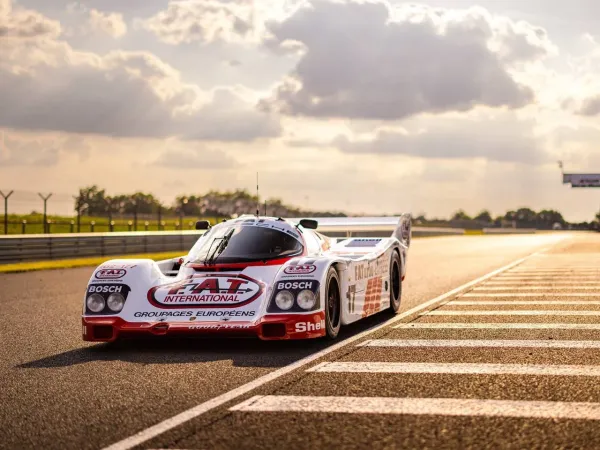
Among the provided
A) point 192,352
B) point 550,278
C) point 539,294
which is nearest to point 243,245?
point 192,352

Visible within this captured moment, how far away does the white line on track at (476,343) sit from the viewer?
8.92 meters

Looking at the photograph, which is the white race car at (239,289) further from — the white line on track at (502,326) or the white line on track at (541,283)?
the white line on track at (541,283)

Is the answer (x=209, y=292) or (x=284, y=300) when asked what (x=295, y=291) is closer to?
(x=284, y=300)

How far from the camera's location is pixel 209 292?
8.95m

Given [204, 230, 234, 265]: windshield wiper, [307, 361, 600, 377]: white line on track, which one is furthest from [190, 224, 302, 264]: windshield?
[307, 361, 600, 377]: white line on track

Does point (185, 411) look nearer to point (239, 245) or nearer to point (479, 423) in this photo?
point (479, 423)

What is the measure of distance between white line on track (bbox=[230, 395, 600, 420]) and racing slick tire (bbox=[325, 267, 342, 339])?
9.49 feet

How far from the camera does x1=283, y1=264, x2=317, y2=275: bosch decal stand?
912 centimetres

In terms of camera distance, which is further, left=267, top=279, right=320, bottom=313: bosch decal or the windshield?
the windshield

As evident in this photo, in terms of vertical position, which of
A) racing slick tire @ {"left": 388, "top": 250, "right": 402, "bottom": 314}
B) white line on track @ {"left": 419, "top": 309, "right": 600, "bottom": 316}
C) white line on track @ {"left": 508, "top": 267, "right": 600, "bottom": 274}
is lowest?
white line on track @ {"left": 508, "top": 267, "right": 600, "bottom": 274}

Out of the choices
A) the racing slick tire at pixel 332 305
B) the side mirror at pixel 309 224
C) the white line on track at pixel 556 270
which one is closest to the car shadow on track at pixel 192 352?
the racing slick tire at pixel 332 305

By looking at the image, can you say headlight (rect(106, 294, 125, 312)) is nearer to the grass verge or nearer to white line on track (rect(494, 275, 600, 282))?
white line on track (rect(494, 275, 600, 282))

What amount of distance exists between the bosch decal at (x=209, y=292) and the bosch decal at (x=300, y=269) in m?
0.35

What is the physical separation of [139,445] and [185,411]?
34.9 inches
